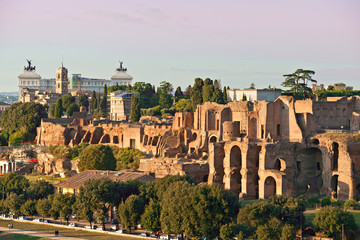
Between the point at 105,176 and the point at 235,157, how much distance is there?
13.1 meters

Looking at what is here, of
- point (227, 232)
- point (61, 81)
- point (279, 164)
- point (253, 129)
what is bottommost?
point (227, 232)

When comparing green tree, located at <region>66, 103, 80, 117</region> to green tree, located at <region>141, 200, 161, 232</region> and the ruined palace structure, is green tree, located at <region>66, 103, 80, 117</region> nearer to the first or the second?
the ruined palace structure

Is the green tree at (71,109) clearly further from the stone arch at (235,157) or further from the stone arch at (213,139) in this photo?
the stone arch at (235,157)

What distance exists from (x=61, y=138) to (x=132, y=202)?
44009 mm

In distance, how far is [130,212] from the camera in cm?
5778

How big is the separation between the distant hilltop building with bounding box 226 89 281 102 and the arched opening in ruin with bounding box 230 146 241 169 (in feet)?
119

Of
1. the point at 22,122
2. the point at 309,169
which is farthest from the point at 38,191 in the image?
the point at 22,122

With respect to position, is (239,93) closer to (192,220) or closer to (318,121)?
(318,121)

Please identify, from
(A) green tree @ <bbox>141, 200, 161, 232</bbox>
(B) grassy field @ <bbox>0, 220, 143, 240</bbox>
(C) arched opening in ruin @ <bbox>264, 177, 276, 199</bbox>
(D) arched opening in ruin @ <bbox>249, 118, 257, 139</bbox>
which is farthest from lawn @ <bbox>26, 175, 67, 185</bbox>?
(C) arched opening in ruin @ <bbox>264, 177, 276, 199</bbox>

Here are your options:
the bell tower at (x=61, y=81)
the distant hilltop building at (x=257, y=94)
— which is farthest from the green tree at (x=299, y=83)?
the bell tower at (x=61, y=81)

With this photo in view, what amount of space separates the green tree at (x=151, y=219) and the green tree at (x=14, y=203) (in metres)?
14.9

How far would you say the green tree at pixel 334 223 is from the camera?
51.0 metres

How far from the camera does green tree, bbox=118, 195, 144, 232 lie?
189 feet

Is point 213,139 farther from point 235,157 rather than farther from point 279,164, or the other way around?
point 279,164
